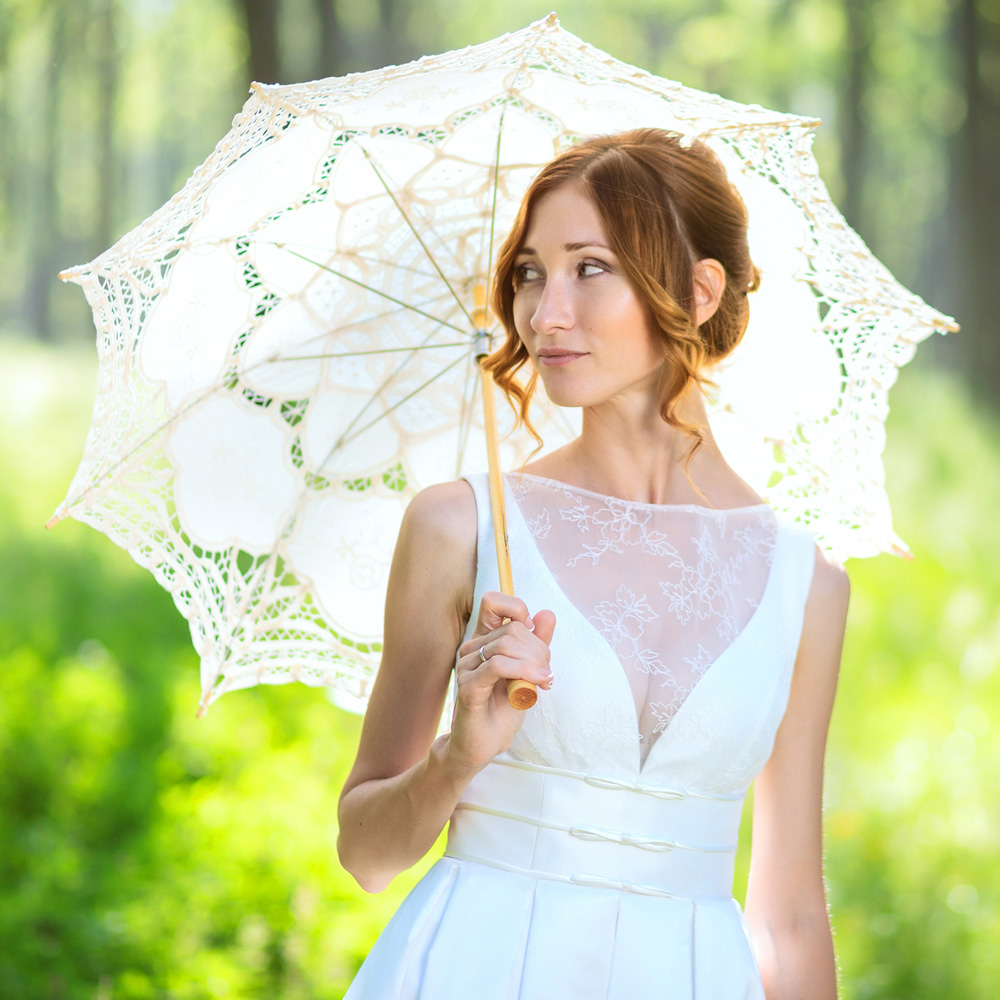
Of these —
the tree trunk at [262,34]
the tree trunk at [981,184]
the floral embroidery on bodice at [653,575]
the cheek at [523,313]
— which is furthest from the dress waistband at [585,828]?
the tree trunk at [981,184]


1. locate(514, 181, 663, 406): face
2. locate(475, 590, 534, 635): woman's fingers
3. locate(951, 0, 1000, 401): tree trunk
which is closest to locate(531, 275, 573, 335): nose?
locate(514, 181, 663, 406): face

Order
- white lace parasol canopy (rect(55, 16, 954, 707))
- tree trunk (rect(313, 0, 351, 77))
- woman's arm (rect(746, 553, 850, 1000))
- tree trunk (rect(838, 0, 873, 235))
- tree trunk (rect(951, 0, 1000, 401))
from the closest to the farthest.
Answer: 1. woman's arm (rect(746, 553, 850, 1000))
2. white lace parasol canopy (rect(55, 16, 954, 707))
3. tree trunk (rect(951, 0, 1000, 401))
4. tree trunk (rect(313, 0, 351, 77))
5. tree trunk (rect(838, 0, 873, 235))

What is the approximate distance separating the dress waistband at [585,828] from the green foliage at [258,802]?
244 cm

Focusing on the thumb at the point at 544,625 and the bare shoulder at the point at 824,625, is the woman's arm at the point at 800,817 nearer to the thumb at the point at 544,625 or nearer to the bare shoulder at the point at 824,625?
the bare shoulder at the point at 824,625

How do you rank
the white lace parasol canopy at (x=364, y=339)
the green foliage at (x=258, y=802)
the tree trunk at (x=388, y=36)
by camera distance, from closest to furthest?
the white lace parasol canopy at (x=364, y=339) < the green foliage at (x=258, y=802) < the tree trunk at (x=388, y=36)

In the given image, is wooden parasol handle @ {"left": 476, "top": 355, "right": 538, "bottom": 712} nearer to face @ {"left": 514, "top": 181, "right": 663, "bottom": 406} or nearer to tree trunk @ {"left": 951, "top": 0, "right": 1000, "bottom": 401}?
face @ {"left": 514, "top": 181, "right": 663, "bottom": 406}

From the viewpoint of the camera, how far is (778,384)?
8.56 feet

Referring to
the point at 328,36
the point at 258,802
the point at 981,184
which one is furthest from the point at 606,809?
the point at 328,36

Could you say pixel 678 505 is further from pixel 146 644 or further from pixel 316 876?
pixel 146 644

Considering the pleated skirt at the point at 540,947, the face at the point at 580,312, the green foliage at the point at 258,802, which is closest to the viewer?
the pleated skirt at the point at 540,947

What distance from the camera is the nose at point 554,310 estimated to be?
201 cm

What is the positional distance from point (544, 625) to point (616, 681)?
0.28 metres

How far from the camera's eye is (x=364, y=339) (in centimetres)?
259

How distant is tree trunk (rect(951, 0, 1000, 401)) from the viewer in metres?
11.1
